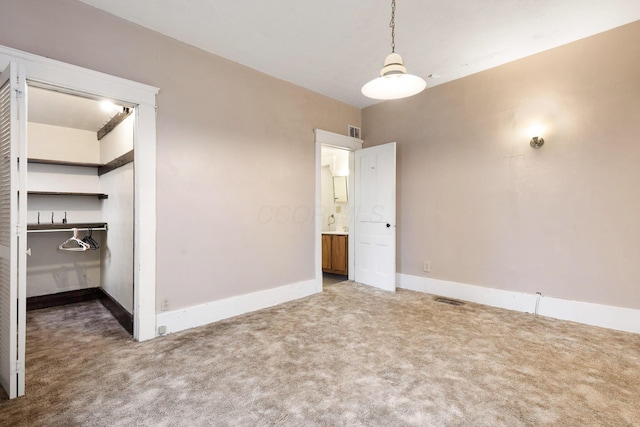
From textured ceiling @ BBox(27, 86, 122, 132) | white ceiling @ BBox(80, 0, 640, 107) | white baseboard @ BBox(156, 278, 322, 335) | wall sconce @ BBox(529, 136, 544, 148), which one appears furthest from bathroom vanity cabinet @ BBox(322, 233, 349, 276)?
textured ceiling @ BBox(27, 86, 122, 132)

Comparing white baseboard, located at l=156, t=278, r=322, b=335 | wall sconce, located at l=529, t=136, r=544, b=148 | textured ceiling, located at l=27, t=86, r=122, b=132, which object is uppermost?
textured ceiling, located at l=27, t=86, r=122, b=132

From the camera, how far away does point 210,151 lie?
125 inches

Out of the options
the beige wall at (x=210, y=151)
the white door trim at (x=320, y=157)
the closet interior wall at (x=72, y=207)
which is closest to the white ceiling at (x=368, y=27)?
the beige wall at (x=210, y=151)

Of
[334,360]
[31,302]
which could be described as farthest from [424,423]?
[31,302]

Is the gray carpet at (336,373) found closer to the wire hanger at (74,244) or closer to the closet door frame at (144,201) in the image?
the closet door frame at (144,201)

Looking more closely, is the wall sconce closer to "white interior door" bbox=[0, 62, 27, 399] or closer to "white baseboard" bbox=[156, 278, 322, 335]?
"white baseboard" bbox=[156, 278, 322, 335]

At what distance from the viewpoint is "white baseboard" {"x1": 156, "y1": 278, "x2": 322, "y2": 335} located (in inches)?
113

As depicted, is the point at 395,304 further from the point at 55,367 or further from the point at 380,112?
the point at 55,367

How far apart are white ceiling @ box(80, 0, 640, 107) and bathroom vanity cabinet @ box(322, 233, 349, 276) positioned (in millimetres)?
2872

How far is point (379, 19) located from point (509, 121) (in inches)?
79.5

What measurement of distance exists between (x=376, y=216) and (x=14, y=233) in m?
3.87

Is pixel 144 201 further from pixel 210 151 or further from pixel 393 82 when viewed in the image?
pixel 393 82

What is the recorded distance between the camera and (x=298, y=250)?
4.05m

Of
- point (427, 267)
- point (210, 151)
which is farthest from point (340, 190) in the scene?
point (210, 151)
